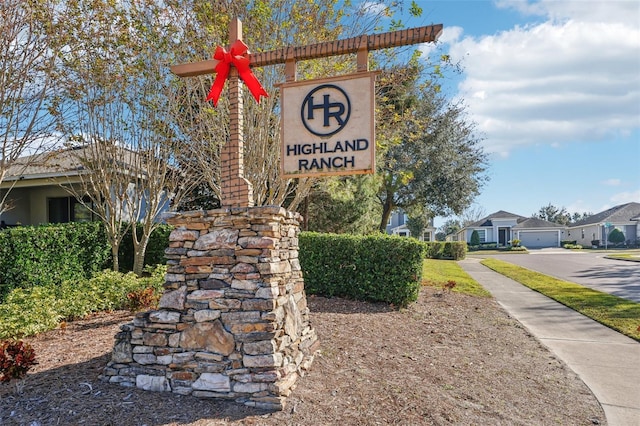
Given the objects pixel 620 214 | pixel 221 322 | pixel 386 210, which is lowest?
pixel 221 322

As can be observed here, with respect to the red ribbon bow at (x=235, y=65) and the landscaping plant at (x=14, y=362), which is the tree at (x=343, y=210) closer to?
the red ribbon bow at (x=235, y=65)

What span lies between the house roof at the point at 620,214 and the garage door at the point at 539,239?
4.13m

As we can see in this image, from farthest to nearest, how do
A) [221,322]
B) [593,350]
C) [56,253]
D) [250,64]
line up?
1. [56,253]
2. [593,350]
3. [250,64]
4. [221,322]

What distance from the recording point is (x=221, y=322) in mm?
3924

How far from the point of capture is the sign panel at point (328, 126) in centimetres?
400

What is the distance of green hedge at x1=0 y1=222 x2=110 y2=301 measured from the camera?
321 inches

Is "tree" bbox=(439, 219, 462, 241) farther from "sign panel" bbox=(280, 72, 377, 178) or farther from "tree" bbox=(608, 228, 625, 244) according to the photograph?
"sign panel" bbox=(280, 72, 377, 178)

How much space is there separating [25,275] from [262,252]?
260 inches

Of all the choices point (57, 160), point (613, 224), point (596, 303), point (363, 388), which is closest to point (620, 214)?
point (613, 224)

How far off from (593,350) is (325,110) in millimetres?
5004

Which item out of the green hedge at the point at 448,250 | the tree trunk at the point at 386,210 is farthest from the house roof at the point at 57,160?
the green hedge at the point at 448,250

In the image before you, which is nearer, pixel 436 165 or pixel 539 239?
pixel 436 165

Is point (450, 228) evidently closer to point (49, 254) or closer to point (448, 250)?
point (448, 250)

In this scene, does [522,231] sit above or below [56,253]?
A: above
